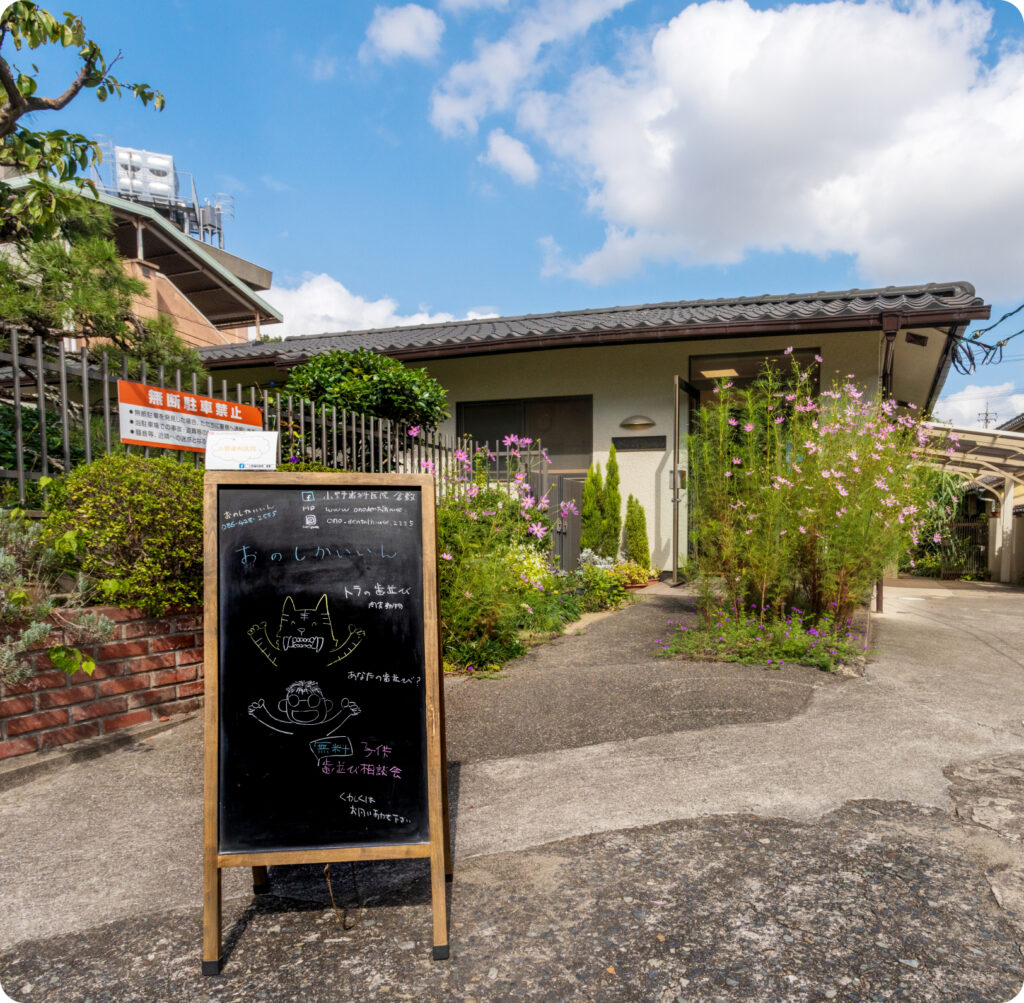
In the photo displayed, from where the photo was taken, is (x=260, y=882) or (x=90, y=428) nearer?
(x=260, y=882)

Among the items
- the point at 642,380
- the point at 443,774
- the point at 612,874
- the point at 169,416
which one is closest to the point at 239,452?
the point at 443,774

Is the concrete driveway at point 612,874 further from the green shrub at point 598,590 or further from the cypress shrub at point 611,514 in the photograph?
the cypress shrub at point 611,514

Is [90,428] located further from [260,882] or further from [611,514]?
[611,514]

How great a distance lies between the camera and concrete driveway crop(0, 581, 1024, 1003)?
2.03 m

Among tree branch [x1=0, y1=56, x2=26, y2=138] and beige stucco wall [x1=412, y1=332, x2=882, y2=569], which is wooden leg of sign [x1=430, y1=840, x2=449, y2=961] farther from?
beige stucco wall [x1=412, y1=332, x2=882, y2=569]

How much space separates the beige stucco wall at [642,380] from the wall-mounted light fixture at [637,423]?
0.22 feet

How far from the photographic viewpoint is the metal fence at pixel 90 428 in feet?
13.5

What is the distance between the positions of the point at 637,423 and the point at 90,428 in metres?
6.72

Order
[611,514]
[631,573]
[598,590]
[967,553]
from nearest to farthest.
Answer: [598,590]
[631,573]
[611,514]
[967,553]

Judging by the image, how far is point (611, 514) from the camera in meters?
9.65

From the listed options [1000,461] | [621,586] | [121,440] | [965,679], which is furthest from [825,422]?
[1000,461]

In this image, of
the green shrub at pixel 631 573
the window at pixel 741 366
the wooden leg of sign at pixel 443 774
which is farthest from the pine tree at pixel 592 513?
the wooden leg of sign at pixel 443 774

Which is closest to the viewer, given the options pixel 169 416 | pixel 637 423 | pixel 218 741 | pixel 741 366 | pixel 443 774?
pixel 218 741

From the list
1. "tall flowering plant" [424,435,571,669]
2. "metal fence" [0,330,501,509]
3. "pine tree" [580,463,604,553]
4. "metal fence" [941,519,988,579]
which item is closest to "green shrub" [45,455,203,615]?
"metal fence" [0,330,501,509]
